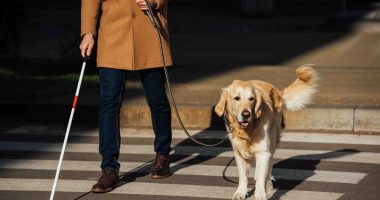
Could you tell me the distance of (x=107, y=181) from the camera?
7.81 metres

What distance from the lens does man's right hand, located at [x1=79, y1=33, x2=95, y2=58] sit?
779 cm

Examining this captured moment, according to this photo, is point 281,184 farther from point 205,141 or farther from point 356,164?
point 205,141

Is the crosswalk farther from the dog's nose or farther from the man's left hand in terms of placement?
the man's left hand

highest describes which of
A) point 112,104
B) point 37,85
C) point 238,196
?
point 112,104

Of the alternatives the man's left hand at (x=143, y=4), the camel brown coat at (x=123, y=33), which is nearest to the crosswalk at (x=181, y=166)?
the camel brown coat at (x=123, y=33)

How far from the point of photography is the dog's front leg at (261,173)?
7164mm

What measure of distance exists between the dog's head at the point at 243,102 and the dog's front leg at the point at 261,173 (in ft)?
0.93

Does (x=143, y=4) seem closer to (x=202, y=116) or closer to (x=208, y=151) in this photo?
(x=208, y=151)

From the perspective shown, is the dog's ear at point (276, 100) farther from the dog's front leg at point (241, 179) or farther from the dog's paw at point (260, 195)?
the dog's paw at point (260, 195)

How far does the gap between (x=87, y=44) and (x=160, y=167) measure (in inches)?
49.5

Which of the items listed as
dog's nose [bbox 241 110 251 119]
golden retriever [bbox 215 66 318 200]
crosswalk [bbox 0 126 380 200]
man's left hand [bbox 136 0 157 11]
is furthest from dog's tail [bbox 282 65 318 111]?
man's left hand [bbox 136 0 157 11]

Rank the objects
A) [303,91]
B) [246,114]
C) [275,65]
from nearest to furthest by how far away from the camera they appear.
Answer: [246,114], [303,91], [275,65]

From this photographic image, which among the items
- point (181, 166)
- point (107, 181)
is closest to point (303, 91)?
point (181, 166)

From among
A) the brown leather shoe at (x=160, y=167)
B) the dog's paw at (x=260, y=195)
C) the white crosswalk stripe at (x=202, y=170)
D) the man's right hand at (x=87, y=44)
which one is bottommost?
the white crosswalk stripe at (x=202, y=170)
